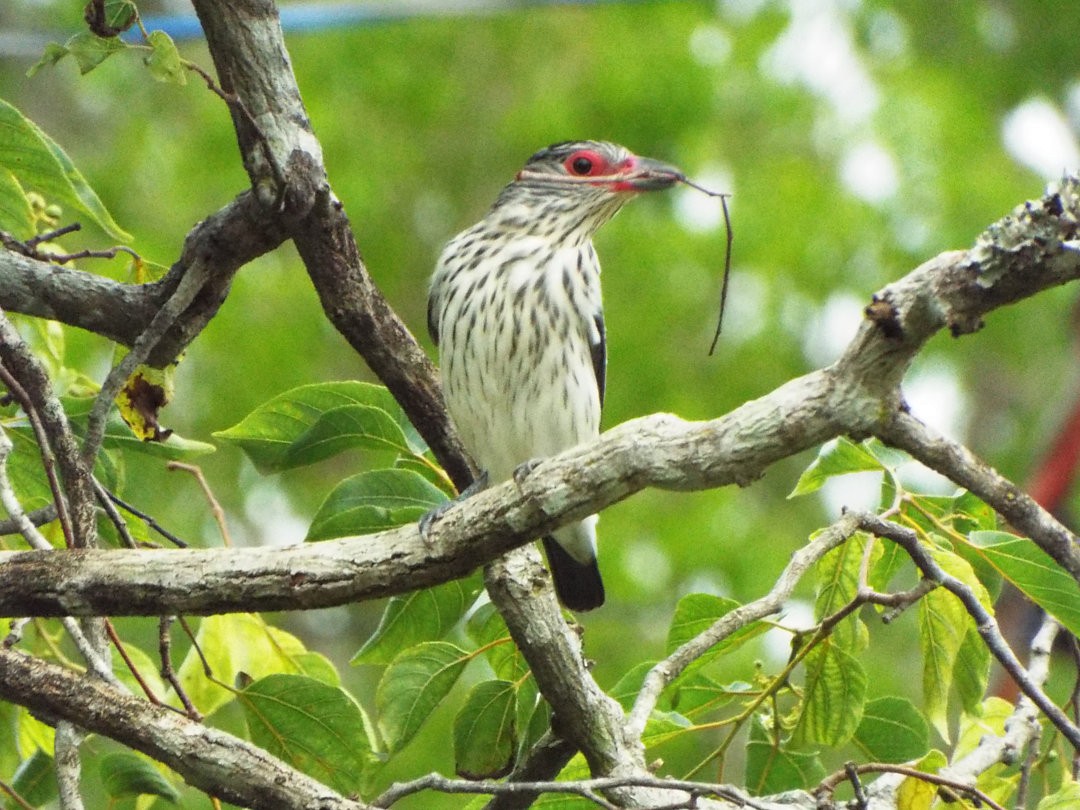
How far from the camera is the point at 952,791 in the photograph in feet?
8.89

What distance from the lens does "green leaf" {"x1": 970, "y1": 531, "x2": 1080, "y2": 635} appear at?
107 inches

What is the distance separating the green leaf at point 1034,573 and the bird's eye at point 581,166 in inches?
79.9

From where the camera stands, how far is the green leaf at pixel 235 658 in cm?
342

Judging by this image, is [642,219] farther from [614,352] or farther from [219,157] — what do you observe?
[219,157]

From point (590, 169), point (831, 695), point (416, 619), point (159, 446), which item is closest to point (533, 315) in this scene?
point (590, 169)

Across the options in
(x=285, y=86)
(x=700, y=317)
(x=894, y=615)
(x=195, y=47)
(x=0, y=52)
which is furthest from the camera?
(x=195, y=47)

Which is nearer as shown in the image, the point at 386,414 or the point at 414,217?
the point at 386,414

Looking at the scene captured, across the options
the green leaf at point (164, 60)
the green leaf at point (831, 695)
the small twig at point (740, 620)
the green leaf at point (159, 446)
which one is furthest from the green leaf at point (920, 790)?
the green leaf at point (164, 60)

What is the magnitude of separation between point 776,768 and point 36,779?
1.57 m

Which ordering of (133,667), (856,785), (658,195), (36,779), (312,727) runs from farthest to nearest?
1. (658,195)
2. (36,779)
3. (312,727)
4. (133,667)
5. (856,785)

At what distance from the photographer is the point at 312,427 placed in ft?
10.8

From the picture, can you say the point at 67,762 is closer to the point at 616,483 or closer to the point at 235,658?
the point at 235,658

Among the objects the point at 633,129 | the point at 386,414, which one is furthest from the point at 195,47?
the point at 386,414

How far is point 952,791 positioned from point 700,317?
8329mm
